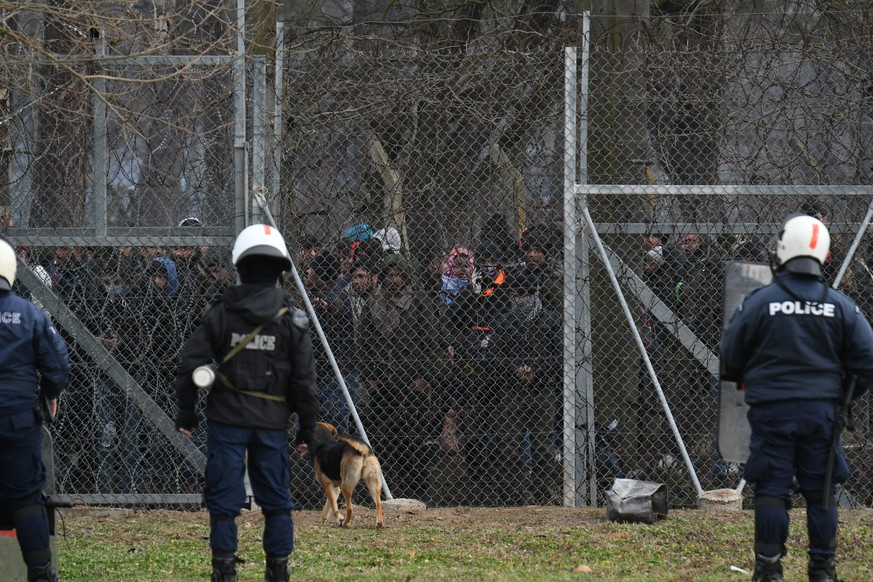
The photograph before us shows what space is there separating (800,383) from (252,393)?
2.70 metres

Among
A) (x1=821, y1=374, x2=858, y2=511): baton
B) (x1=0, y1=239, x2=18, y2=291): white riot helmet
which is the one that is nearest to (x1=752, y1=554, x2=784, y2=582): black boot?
(x1=821, y1=374, x2=858, y2=511): baton

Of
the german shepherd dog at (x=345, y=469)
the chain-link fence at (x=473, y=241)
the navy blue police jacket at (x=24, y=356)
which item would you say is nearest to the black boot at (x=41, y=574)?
the navy blue police jacket at (x=24, y=356)

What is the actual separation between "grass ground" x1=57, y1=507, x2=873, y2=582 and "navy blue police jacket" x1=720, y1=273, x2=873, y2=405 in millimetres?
1349

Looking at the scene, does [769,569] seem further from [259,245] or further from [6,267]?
[6,267]

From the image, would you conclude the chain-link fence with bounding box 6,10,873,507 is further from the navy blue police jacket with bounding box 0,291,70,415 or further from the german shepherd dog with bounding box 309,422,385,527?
the navy blue police jacket with bounding box 0,291,70,415

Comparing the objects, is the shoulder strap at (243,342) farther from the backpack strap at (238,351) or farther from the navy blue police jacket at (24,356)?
the navy blue police jacket at (24,356)

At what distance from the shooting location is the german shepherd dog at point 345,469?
8.95 metres

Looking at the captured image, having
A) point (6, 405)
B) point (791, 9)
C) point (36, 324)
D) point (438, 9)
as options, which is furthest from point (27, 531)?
point (791, 9)

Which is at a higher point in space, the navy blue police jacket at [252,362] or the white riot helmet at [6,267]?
the white riot helmet at [6,267]

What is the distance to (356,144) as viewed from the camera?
9.49 metres

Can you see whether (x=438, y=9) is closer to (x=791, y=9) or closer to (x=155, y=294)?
(x=791, y=9)

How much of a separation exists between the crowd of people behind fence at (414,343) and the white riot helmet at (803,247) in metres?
3.34

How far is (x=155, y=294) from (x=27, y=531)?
Result: 357 centimetres

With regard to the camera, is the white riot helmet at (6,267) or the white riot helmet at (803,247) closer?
the white riot helmet at (803,247)
